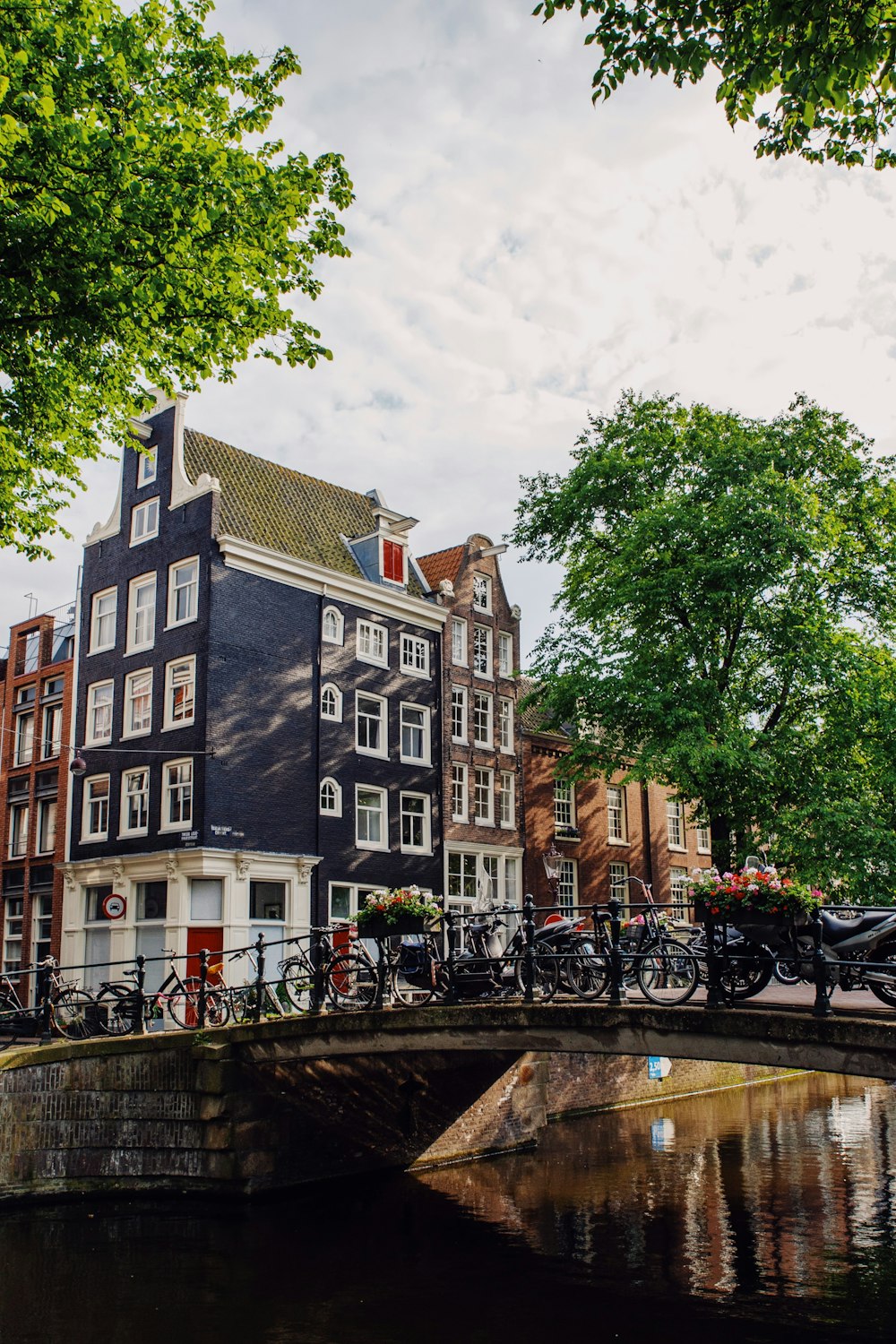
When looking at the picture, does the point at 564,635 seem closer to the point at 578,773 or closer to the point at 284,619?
the point at 578,773

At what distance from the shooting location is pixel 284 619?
30.1 metres

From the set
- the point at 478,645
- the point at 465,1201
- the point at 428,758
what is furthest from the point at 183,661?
the point at 465,1201

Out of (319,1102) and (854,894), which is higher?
(854,894)

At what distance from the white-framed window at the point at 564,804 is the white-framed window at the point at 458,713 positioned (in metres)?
4.84

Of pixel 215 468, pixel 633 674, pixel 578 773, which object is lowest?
pixel 578 773

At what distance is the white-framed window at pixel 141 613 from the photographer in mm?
30125

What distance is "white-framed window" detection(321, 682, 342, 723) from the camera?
1210 inches

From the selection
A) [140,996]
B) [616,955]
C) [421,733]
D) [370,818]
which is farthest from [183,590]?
[616,955]

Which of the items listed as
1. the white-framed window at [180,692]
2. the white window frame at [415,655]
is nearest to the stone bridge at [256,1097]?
the white-framed window at [180,692]

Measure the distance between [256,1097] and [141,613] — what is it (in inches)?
642

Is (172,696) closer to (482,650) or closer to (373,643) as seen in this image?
(373,643)

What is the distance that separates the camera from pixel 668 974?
12.3 m

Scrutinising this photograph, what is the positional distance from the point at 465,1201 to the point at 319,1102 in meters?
2.77

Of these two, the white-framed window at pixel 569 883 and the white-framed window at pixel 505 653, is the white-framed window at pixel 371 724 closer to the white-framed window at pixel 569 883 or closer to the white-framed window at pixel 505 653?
the white-framed window at pixel 505 653
